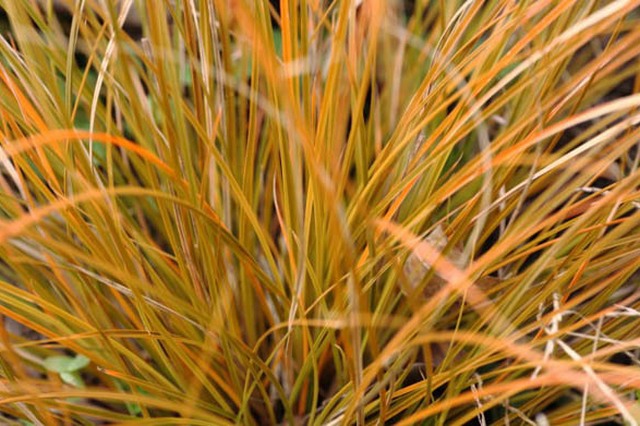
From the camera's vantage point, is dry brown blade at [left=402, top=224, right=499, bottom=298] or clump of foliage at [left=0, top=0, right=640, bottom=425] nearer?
clump of foliage at [left=0, top=0, right=640, bottom=425]

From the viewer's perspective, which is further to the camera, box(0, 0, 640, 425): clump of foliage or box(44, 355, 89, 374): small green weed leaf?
box(44, 355, 89, 374): small green weed leaf

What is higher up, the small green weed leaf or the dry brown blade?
the dry brown blade

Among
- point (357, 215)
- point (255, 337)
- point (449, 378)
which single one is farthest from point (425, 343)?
point (255, 337)

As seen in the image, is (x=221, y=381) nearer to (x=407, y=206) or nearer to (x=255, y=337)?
(x=255, y=337)

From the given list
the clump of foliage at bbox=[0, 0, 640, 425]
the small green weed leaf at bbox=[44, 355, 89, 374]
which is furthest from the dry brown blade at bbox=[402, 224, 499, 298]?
the small green weed leaf at bbox=[44, 355, 89, 374]

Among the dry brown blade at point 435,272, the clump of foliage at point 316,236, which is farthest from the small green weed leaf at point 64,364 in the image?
the dry brown blade at point 435,272

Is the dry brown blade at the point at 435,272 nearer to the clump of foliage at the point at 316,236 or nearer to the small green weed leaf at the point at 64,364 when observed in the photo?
the clump of foliage at the point at 316,236

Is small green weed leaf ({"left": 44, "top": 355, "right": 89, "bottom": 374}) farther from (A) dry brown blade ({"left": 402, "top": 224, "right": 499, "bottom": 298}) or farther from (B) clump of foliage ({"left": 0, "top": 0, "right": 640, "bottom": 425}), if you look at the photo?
(A) dry brown blade ({"left": 402, "top": 224, "right": 499, "bottom": 298})

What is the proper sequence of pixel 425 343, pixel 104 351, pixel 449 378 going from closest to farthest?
1. pixel 425 343
2. pixel 449 378
3. pixel 104 351
